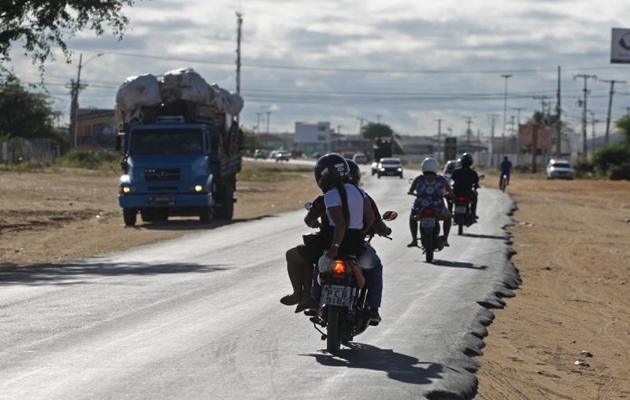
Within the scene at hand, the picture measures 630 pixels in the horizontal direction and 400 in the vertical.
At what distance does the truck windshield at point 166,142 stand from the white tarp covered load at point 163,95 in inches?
30.9

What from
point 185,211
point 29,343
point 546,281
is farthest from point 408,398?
point 185,211

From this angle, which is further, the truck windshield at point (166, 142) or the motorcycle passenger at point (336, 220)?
the truck windshield at point (166, 142)

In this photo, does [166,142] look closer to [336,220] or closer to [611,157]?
[336,220]

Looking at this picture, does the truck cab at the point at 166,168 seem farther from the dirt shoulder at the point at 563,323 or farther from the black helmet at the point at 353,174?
the black helmet at the point at 353,174

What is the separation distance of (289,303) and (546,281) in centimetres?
998

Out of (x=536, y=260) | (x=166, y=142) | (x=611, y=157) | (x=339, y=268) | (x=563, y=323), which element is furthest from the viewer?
(x=611, y=157)

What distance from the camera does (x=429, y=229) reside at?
72.1 feet

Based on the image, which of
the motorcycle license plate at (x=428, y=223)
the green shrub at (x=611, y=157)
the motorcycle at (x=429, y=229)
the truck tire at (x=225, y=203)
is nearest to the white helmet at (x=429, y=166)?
the motorcycle at (x=429, y=229)

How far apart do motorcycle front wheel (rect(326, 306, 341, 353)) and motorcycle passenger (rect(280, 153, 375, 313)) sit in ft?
1.32

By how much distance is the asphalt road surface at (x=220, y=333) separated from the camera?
9.91 m

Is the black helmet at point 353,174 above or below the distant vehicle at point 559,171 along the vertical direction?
above

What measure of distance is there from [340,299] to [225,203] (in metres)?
26.2

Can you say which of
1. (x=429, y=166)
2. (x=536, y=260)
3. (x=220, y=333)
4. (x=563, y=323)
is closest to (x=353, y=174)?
(x=220, y=333)

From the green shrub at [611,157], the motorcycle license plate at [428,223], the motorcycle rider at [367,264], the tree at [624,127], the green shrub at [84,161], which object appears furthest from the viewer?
the tree at [624,127]
